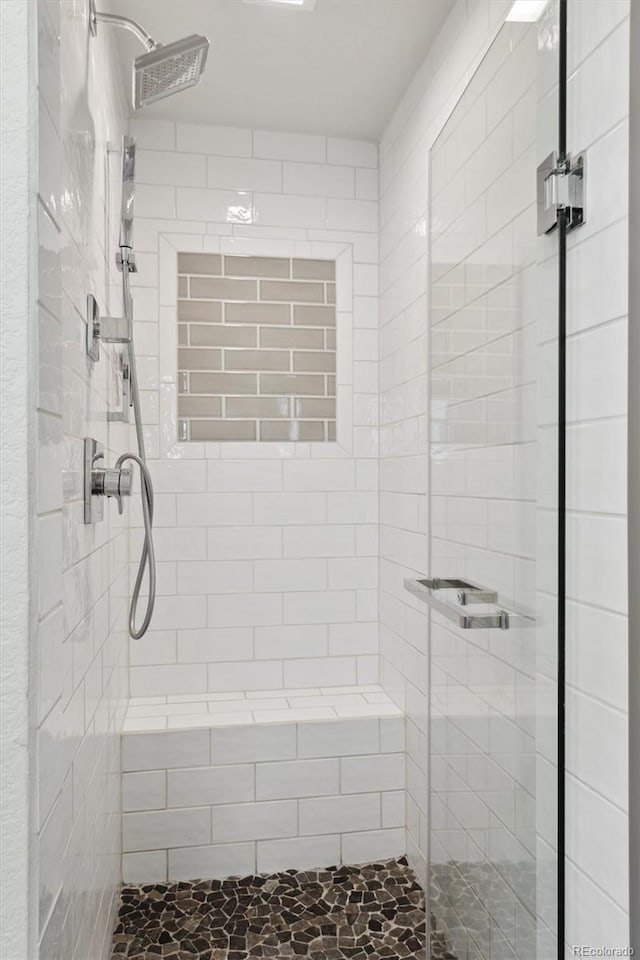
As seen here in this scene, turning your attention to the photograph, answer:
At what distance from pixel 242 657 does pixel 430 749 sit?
1.31 m

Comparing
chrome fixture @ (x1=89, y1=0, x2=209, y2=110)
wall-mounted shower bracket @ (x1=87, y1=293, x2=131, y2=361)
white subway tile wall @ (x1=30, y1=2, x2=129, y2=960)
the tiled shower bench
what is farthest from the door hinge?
the tiled shower bench

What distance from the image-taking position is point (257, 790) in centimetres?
245

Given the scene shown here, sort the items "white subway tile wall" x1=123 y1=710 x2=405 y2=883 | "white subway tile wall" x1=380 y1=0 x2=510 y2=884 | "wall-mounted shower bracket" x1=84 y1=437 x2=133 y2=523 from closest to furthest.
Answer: "wall-mounted shower bracket" x1=84 y1=437 x2=133 y2=523, "white subway tile wall" x1=380 y1=0 x2=510 y2=884, "white subway tile wall" x1=123 y1=710 x2=405 y2=883

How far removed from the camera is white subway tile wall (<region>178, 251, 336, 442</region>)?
9.16 ft

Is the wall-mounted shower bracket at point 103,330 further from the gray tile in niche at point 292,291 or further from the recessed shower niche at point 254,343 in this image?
the gray tile in niche at point 292,291

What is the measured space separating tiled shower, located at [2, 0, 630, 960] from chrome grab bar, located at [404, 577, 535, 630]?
0.9 inches

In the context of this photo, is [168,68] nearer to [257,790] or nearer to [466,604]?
[466,604]

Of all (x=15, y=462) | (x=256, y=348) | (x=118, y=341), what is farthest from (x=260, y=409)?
(x=15, y=462)

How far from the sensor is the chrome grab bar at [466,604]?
4.16 feet

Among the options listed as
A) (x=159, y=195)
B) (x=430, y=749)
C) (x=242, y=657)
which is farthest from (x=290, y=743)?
(x=159, y=195)

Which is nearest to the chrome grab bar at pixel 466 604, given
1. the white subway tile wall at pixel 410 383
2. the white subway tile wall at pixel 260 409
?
the white subway tile wall at pixel 410 383

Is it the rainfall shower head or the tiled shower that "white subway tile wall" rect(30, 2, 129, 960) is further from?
the rainfall shower head

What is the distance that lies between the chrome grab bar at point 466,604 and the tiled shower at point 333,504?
2 cm

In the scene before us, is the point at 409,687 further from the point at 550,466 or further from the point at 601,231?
the point at 601,231
